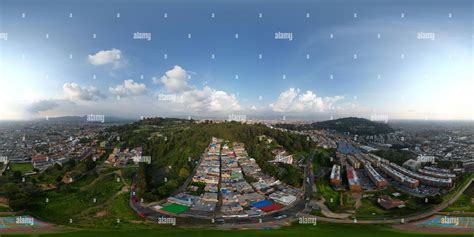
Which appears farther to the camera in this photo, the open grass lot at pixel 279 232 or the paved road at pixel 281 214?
the paved road at pixel 281 214

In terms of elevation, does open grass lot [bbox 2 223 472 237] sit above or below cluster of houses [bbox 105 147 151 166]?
below

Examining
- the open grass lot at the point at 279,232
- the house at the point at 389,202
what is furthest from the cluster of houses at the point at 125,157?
the house at the point at 389,202

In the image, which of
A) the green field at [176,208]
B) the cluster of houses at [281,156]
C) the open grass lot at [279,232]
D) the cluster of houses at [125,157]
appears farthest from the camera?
the cluster of houses at [125,157]

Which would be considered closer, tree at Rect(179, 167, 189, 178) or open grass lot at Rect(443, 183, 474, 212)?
open grass lot at Rect(443, 183, 474, 212)

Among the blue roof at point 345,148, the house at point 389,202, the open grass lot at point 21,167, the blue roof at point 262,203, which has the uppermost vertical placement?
the blue roof at point 345,148

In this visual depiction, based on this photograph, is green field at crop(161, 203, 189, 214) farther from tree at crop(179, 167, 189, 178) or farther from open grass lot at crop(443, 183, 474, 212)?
open grass lot at crop(443, 183, 474, 212)
